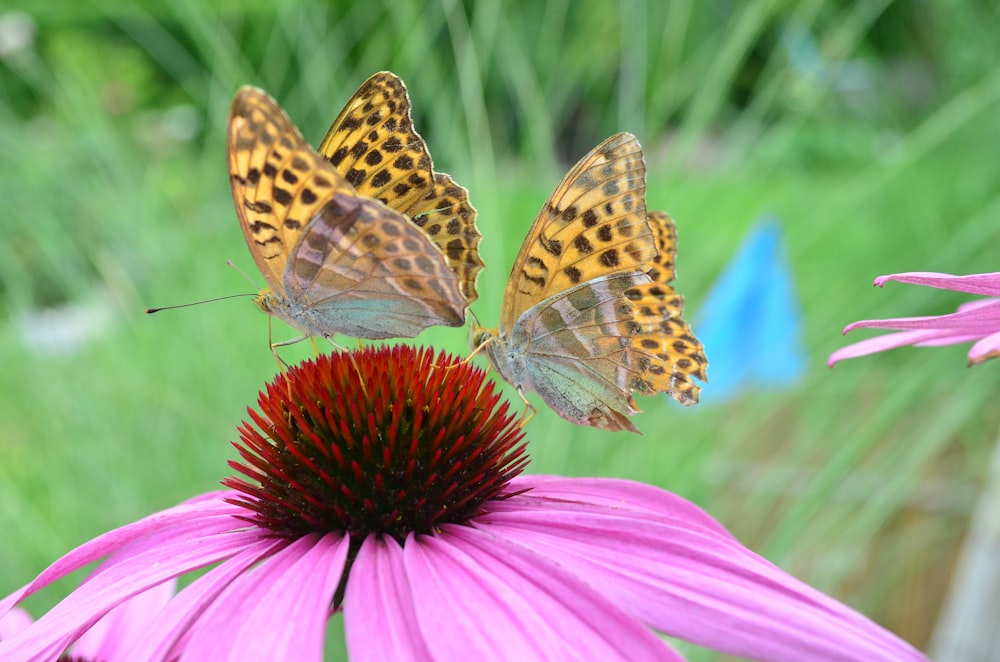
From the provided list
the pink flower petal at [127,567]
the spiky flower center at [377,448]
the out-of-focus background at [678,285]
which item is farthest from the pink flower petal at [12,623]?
the out-of-focus background at [678,285]

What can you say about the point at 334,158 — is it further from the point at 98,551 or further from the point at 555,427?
the point at 555,427

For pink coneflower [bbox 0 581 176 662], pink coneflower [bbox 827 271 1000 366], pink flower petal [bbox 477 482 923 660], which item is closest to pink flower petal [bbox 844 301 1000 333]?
pink coneflower [bbox 827 271 1000 366]

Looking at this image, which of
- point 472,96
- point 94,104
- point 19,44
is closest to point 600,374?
point 472,96

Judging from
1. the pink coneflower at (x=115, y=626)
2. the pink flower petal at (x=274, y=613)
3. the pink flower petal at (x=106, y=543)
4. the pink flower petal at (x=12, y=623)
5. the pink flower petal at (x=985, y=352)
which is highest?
the pink flower petal at (x=985, y=352)

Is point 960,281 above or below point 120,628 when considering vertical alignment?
above

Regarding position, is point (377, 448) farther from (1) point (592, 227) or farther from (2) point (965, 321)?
(2) point (965, 321)

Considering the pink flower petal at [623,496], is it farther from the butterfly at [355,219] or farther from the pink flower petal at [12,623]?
the pink flower petal at [12,623]

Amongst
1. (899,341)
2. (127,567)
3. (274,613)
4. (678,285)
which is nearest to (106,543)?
(127,567)
